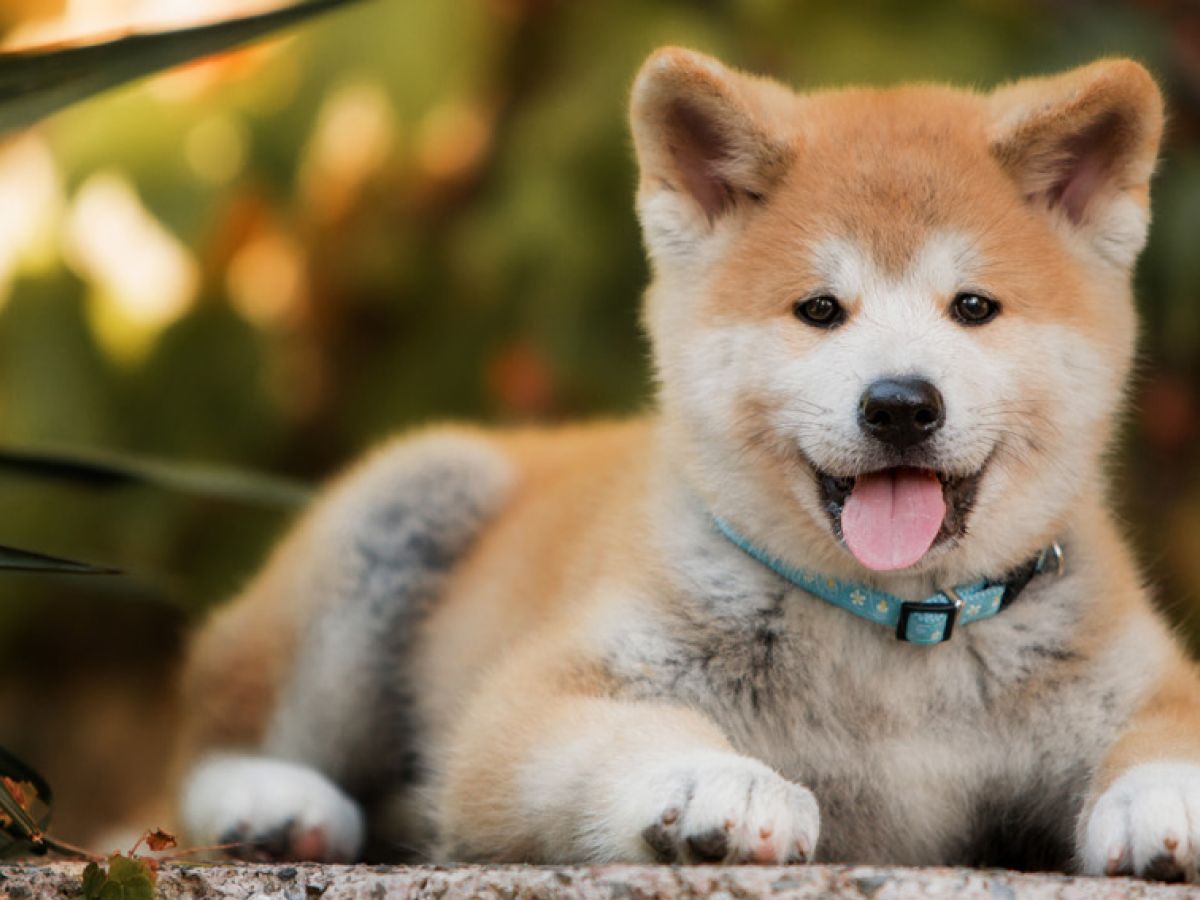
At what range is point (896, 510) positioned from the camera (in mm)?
3205

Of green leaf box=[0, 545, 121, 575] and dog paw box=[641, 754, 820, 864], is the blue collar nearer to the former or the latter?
dog paw box=[641, 754, 820, 864]

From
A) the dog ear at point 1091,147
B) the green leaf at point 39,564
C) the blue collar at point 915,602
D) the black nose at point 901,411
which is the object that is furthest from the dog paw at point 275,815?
the dog ear at point 1091,147

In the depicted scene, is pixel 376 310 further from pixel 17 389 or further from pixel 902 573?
pixel 902 573

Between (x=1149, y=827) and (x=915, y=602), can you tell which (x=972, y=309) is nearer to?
(x=915, y=602)

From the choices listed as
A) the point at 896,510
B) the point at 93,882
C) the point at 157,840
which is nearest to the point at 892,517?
the point at 896,510

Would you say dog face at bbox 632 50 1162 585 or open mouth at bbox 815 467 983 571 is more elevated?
dog face at bbox 632 50 1162 585

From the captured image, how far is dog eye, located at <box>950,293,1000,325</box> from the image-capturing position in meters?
3.31

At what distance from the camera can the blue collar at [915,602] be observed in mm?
3336

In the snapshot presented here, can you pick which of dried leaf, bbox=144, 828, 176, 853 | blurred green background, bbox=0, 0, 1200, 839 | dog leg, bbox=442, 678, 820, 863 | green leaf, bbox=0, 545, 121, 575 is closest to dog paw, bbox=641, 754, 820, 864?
dog leg, bbox=442, 678, 820, 863

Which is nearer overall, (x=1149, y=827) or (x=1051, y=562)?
(x=1149, y=827)

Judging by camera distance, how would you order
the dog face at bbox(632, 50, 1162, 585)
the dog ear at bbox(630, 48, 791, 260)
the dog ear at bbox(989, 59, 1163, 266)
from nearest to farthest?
the dog face at bbox(632, 50, 1162, 585) → the dog ear at bbox(989, 59, 1163, 266) → the dog ear at bbox(630, 48, 791, 260)

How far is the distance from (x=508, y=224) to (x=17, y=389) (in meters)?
1.87

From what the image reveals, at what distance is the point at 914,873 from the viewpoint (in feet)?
8.92

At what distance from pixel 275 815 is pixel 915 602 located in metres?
1.71
